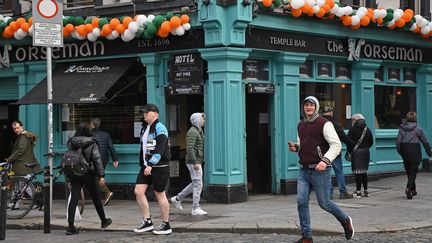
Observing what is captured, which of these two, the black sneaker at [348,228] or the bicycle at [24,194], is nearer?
the black sneaker at [348,228]

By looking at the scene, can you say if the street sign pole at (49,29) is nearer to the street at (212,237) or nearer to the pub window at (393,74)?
the street at (212,237)

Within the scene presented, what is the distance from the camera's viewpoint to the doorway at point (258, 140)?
15477 millimetres

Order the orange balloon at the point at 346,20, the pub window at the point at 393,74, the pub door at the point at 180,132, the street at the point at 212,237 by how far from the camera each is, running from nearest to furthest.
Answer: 1. the street at the point at 212,237
2. the pub door at the point at 180,132
3. the orange balloon at the point at 346,20
4. the pub window at the point at 393,74

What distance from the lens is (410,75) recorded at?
18922 millimetres

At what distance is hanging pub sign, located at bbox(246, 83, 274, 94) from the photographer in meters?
14.4

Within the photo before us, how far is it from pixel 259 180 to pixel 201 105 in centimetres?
215

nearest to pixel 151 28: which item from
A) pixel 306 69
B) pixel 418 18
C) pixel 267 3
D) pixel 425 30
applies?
pixel 267 3

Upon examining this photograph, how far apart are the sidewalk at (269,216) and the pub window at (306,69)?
293 cm

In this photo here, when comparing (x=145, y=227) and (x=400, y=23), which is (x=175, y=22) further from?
(x=400, y=23)

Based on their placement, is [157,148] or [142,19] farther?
[142,19]

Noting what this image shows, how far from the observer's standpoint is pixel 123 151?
15156mm

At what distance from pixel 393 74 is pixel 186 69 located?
21.6ft

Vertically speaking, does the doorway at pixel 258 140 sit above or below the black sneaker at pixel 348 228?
above

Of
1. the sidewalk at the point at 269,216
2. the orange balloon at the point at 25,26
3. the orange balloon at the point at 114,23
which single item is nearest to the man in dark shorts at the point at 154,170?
the sidewalk at the point at 269,216
